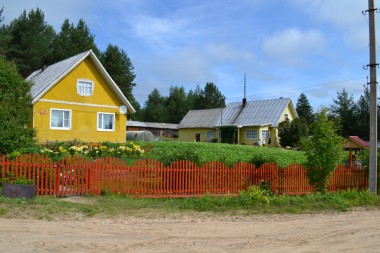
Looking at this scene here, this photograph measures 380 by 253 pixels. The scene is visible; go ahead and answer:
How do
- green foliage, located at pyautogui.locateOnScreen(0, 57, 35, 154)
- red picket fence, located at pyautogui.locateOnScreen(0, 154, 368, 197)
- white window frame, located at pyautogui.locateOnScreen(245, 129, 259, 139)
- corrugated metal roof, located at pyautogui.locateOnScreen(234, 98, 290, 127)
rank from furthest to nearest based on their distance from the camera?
white window frame, located at pyautogui.locateOnScreen(245, 129, 259, 139), corrugated metal roof, located at pyautogui.locateOnScreen(234, 98, 290, 127), green foliage, located at pyautogui.locateOnScreen(0, 57, 35, 154), red picket fence, located at pyautogui.locateOnScreen(0, 154, 368, 197)

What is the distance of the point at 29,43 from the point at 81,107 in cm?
2994

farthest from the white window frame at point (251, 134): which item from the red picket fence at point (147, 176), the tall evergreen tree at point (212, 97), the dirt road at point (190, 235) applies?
the tall evergreen tree at point (212, 97)

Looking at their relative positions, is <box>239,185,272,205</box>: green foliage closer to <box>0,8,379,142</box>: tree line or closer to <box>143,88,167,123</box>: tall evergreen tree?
<box>0,8,379,142</box>: tree line

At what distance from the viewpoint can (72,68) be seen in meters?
27.4

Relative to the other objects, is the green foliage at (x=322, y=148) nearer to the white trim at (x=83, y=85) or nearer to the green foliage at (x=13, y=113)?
the green foliage at (x=13, y=113)

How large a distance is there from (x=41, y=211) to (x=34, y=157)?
8.78 feet

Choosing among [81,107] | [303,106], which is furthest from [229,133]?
[303,106]

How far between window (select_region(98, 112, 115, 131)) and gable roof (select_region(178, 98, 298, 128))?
2221 centimetres

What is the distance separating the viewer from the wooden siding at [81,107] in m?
25.9

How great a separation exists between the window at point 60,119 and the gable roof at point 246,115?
25.6 meters

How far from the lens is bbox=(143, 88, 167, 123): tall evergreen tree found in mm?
100938

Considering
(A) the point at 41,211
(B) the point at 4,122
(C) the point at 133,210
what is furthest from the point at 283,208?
(B) the point at 4,122

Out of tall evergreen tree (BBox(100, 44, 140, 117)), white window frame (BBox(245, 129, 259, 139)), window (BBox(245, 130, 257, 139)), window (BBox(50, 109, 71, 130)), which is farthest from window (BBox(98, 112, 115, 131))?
tall evergreen tree (BBox(100, 44, 140, 117))

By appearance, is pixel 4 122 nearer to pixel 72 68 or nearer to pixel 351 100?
pixel 72 68
